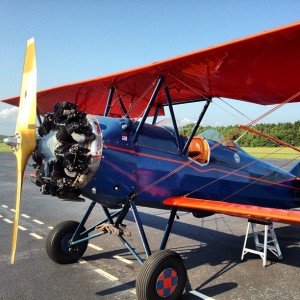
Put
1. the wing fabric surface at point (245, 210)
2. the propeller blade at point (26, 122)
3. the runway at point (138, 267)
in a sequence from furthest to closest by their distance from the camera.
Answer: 1. the runway at point (138, 267)
2. the propeller blade at point (26, 122)
3. the wing fabric surface at point (245, 210)

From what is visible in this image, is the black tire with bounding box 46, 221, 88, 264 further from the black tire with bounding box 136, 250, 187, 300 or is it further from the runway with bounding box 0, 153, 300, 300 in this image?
the black tire with bounding box 136, 250, 187, 300

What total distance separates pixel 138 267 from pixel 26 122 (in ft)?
8.76

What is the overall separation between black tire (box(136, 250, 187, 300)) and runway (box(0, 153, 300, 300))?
243mm

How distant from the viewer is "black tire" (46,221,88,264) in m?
5.18

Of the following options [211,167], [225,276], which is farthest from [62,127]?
[225,276]

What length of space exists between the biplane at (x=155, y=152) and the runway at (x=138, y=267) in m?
0.41

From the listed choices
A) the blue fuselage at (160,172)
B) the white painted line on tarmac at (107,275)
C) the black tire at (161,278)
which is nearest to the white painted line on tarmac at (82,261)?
the white painted line on tarmac at (107,275)

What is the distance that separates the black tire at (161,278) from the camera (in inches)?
152

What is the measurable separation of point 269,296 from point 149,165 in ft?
7.20

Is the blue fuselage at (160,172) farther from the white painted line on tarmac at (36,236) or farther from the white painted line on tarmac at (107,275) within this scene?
the white painted line on tarmac at (36,236)

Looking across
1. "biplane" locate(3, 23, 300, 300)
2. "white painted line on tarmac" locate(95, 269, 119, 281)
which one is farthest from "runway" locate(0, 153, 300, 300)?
"biplane" locate(3, 23, 300, 300)

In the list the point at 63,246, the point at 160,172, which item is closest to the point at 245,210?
the point at 160,172

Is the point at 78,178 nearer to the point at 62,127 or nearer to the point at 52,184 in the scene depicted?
the point at 52,184

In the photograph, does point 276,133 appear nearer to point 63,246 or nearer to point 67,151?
point 63,246
